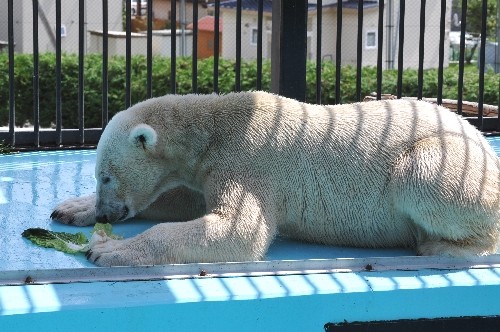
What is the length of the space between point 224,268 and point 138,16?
1246 inches

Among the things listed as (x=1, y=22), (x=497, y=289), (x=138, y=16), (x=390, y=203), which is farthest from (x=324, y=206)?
(x=138, y=16)

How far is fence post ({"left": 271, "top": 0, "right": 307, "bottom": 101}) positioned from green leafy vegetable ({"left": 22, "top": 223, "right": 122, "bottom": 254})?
1962mm

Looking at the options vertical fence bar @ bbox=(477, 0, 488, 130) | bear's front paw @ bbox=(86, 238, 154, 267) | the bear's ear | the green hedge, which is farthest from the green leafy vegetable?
the green hedge

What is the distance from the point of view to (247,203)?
10.7 feet

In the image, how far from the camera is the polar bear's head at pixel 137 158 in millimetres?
3426

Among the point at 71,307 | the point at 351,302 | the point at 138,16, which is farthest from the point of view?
the point at 138,16

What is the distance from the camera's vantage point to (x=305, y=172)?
3.41 m

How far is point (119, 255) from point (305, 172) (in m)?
0.85

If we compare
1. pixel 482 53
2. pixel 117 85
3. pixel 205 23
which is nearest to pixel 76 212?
pixel 482 53

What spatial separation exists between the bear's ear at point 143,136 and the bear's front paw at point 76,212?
581 mm

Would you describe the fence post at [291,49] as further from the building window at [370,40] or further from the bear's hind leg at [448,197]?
the building window at [370,40]

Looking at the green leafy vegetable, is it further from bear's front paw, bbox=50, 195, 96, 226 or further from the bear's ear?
the bear's ear

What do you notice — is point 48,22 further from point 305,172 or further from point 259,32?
point 305,172

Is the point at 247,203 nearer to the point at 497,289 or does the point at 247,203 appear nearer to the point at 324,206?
the point at 324,206
